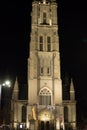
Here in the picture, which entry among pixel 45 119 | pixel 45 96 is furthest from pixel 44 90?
pixel 45 119

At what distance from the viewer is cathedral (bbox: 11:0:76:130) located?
76.1 meters

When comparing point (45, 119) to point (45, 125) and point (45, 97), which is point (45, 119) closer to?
point (45, 125)

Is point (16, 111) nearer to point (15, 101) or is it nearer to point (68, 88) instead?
point (15, 101)

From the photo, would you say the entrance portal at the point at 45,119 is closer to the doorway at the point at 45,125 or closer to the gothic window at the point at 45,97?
the doorway at the point at 45,125

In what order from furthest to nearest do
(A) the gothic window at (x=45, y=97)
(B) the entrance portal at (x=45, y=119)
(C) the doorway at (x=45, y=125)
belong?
(A) the gothic window at (x=45, y=97) → (B) the entrance portal at (x=45, y=119) → (C) the doorway at (x=45, y=125)

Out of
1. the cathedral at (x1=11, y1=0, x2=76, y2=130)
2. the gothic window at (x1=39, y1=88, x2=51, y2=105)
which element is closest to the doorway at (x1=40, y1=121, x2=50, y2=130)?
the cathedral at (x1=11, y1=0, x2=76, y2=130)

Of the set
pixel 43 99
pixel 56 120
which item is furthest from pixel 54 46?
pixel 56 120

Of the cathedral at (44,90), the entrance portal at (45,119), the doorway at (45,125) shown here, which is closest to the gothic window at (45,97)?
the cathedral at (44,90)

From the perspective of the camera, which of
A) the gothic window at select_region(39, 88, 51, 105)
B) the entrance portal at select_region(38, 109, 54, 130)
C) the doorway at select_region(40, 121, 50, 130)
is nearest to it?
the doorway at select_region(40, 121, 50, 130)

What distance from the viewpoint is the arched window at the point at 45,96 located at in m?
77.5

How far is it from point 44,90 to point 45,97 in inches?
72.3

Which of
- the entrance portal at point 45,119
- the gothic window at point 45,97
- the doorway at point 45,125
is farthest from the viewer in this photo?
the gothic window at point 45,97

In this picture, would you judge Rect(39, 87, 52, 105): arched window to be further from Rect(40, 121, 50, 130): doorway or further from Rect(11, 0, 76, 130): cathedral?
Rect(40, 121, 50, 130): doorway

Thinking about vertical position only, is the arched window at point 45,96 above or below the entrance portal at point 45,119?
above
